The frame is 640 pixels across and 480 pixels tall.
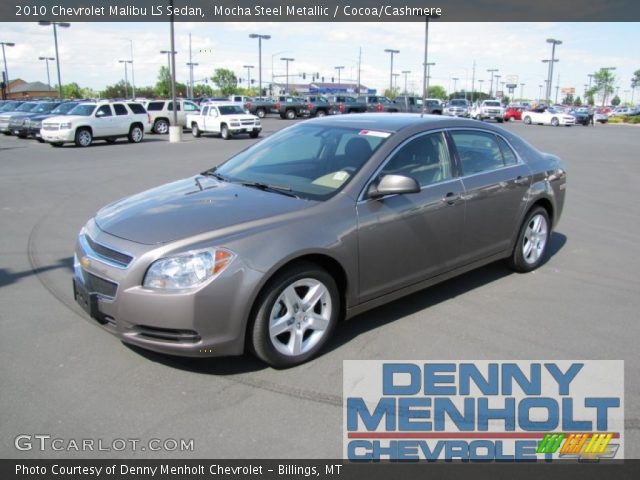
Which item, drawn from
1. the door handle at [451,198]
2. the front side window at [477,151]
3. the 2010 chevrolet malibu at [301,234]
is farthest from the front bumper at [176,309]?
the front side window at [477,151]

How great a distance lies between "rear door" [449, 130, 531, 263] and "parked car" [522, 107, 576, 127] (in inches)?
1868

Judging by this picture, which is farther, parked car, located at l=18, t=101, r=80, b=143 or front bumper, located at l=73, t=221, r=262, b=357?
parked car, located at l=18, t=101, r=80, b=143

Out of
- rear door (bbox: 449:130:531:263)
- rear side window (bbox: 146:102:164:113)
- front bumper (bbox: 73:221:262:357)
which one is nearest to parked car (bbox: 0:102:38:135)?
rear side window (bbox: 146:102:164:113)

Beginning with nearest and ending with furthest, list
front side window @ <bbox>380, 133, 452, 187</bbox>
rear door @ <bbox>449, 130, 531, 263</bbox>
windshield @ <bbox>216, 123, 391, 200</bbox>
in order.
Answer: windshield @ <bbox>216, 123, 391, 200</bbox> < front side window @ <bbox>380, 133, 452, 187</bbox> < rear door @ <bbox>449, 130, 531, 263</bbox>

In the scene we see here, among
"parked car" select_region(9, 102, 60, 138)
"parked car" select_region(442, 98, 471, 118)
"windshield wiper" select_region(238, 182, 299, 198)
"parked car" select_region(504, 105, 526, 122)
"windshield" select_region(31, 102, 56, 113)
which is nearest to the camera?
"windshield wiper" select_region(238, 182, 299, 198)

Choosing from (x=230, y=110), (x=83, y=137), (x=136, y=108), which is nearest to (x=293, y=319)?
(x=83, y=137)

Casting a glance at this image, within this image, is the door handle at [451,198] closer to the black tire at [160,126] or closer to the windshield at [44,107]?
the black tire at [160,126]

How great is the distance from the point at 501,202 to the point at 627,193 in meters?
7.67

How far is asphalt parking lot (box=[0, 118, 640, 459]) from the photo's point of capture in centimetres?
322

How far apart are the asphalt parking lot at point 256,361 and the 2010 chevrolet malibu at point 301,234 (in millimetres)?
290

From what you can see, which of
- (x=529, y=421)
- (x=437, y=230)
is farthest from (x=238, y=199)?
(x=529, y=421)

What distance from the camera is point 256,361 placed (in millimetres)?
4055

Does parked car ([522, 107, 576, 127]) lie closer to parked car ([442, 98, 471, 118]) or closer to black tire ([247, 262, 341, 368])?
parked car ([442, 98, 471, 118])

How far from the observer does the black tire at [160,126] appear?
3123 cm
